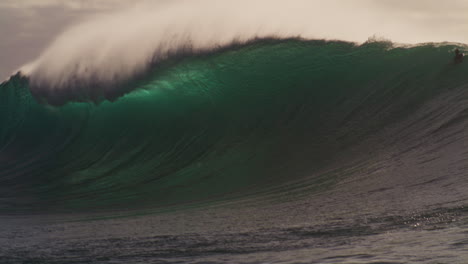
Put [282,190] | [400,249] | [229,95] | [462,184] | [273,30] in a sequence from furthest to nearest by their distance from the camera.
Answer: [273,30]
[229,95]
[282,190]
[462,184]
[400,249]

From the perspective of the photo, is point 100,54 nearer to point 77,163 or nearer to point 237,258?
point 77,163

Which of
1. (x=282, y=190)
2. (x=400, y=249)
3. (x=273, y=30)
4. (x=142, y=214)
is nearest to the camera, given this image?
(x=400, y=249)

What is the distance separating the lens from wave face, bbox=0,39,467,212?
21.2ft

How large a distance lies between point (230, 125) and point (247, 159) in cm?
118

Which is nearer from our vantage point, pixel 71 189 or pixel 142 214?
pixel 142 214

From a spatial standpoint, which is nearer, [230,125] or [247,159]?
[247,159]

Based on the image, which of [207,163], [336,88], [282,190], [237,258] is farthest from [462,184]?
[336,88]

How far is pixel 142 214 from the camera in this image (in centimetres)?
541

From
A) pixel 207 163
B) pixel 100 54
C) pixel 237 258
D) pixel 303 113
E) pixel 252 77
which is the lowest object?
pixel 237 258

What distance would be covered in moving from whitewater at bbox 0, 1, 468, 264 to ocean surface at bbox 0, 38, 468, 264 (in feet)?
0.09

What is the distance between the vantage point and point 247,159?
713 centimetres

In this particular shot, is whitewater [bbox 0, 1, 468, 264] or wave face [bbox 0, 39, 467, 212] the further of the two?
wave face [bbox 0, 39, 467, 212]

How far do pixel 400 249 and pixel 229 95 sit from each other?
6398 millimetres

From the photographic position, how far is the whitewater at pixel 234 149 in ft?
12.0
